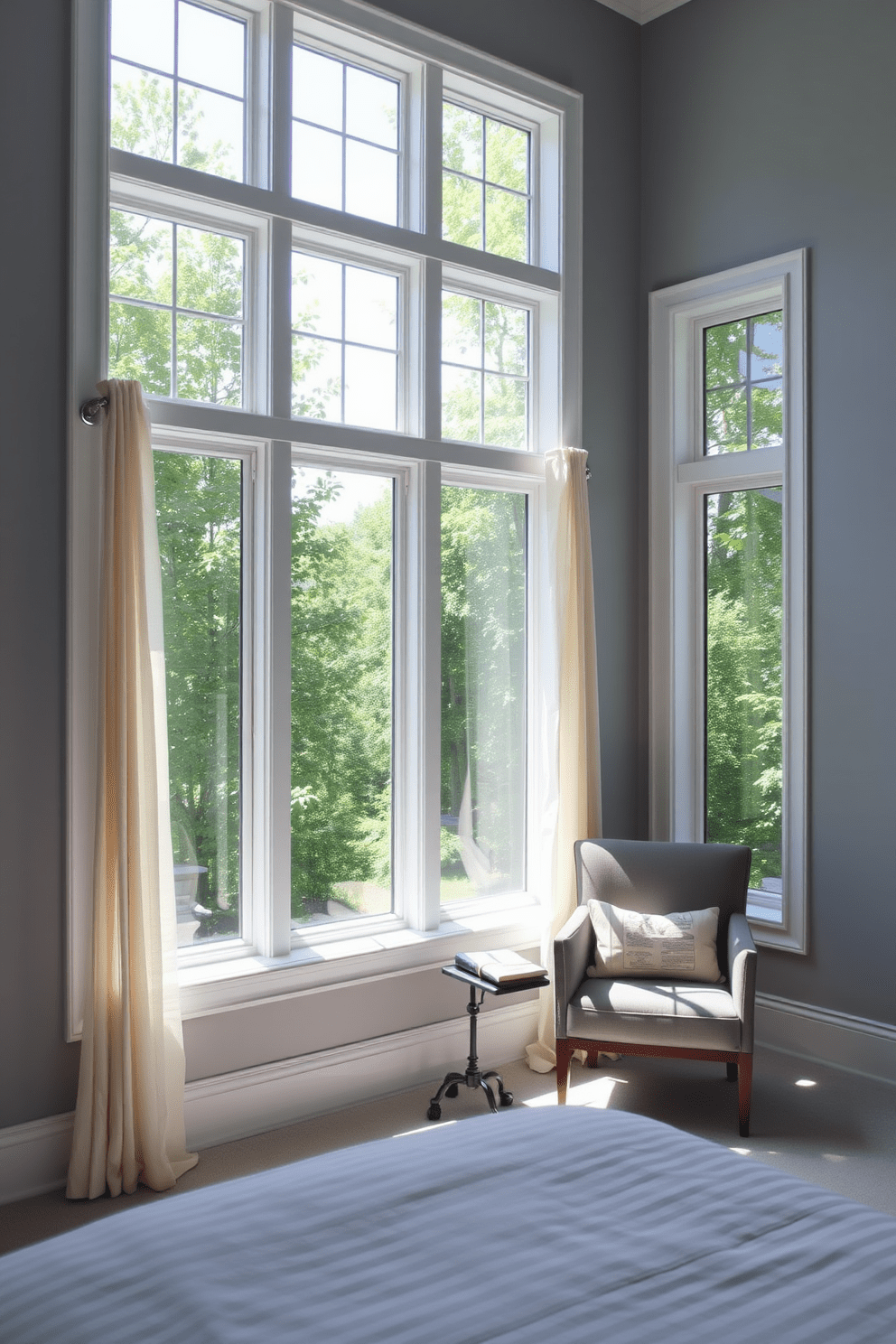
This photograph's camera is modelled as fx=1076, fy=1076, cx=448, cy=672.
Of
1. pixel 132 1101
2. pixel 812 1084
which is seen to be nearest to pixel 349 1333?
pixel 132 1101

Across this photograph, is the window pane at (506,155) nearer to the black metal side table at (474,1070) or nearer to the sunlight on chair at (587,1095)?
the black metal side table at (474,1070)

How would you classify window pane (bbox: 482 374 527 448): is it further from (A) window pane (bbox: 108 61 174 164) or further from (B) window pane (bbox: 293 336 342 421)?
(A) window pane (bbox: 108 61 174 164)

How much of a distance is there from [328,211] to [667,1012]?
9.61ft

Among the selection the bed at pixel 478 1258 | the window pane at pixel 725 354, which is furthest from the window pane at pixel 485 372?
the bed at pixel 478 1258

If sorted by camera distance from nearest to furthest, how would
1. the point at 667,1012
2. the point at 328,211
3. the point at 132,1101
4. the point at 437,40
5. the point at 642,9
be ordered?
1. the point at 132,1101
2. the point at 667,1012
3. the point at 328,211
4. the point at 437,40
5. the point at 642,9

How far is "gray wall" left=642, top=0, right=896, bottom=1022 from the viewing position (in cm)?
395

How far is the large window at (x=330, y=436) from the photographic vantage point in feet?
11.2

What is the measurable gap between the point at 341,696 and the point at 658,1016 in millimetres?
1535

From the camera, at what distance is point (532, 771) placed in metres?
4.42

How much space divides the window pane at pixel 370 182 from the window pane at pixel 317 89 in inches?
4.6

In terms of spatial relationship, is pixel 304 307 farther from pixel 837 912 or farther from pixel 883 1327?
pixel 883 1327

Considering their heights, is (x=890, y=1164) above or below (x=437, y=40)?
below

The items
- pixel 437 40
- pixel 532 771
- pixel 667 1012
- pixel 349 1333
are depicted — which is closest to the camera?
pixel 349 1333

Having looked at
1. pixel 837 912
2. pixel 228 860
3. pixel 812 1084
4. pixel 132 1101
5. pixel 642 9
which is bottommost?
pixel 812 1084
